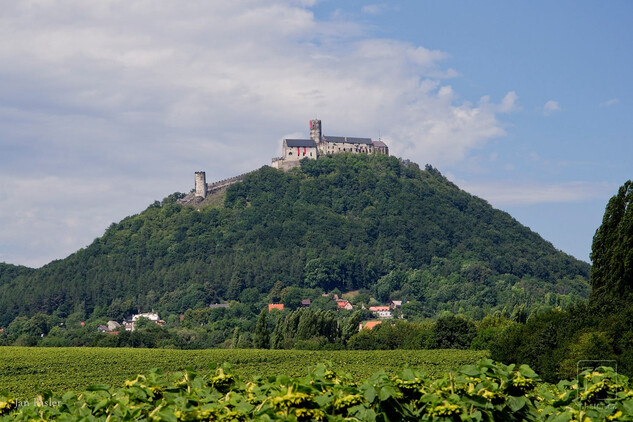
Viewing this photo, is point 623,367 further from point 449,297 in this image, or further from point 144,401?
point 449,297

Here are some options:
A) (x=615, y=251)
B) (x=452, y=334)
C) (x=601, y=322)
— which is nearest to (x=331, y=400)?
(x=601, y=322)

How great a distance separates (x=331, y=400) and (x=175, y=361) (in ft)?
212

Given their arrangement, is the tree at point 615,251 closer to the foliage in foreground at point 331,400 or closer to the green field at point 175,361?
the green field at point 175,361

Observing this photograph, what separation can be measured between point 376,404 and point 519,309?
85563 mm

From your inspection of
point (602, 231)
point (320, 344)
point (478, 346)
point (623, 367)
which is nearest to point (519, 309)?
point (478, 346)

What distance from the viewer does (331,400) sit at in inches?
357

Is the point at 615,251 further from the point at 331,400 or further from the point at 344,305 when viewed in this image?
the point at 344,305

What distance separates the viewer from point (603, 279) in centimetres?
5725

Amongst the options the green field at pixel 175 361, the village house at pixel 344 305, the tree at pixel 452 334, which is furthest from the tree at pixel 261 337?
the village house at pixel 344 305

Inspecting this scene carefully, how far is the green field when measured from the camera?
205 ft

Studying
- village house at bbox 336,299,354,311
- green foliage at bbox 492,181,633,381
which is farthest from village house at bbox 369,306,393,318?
green foliage at bbox 492,181,633,381

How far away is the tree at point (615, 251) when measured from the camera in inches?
2076

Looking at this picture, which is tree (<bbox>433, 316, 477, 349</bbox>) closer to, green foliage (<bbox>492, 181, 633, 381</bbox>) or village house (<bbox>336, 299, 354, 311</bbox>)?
green foliage (<bbox>492, 181, 633, 381</bbox>)

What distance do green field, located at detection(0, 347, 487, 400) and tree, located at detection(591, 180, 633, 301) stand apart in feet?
37.0
